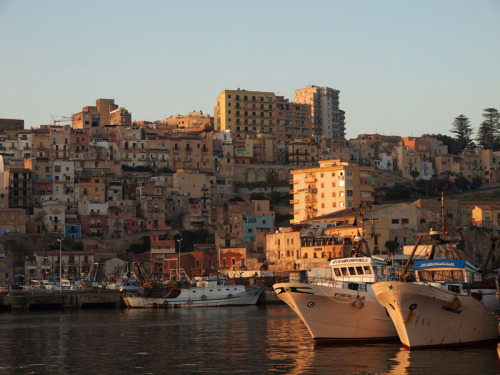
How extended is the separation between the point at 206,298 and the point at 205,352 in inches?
1796

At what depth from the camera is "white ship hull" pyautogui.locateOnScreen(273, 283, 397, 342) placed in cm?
4538

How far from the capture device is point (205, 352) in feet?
145

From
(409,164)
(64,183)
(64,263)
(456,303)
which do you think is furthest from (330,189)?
(456,303)

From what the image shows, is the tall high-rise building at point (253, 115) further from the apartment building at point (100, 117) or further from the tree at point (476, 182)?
the tree at point (476, 182)

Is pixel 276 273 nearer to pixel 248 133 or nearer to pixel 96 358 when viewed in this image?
pixel 96 358

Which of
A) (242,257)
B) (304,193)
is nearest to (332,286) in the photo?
(242,257)

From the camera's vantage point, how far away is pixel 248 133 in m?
190

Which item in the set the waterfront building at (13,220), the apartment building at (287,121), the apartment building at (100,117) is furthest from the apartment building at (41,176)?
the apartment building at (287,121)

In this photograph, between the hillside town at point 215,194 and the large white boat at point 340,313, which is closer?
the large white boat at point 340,313

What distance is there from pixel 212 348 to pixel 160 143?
11910 centimetres

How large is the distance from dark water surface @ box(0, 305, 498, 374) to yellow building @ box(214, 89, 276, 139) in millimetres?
123945

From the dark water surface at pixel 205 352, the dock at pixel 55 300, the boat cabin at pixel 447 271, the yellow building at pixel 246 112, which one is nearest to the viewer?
the dark water surface at pixel 205 352

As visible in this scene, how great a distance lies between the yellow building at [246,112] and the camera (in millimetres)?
189125

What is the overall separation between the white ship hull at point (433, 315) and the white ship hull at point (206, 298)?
158ft
